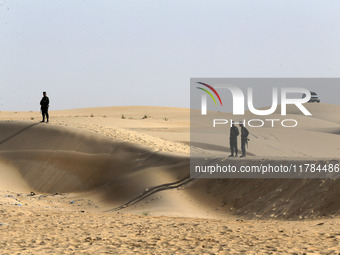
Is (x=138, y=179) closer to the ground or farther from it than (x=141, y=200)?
farther from it

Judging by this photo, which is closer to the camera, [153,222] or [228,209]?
[153,222]

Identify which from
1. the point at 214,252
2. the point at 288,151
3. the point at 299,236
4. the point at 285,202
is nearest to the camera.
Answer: the point at 214,252

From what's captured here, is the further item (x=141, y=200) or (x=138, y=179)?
(x=138, y=179)

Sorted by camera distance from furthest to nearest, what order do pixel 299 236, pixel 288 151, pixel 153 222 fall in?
1. pixel 288 151
2. pixel 153 222
3. pixel 299 236

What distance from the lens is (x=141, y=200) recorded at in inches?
653

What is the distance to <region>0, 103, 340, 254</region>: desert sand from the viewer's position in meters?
9.41

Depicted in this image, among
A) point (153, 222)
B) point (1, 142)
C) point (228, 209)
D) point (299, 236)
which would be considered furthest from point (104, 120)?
point (299, 236)

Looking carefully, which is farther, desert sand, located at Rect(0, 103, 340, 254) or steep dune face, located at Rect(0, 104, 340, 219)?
steep dune face, located at Rect(0, 104, 340, 219)

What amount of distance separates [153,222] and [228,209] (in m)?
4.16

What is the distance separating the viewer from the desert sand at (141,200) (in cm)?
941

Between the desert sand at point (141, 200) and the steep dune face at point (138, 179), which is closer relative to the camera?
the desert sand at point (141, 200)

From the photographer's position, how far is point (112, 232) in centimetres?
1048

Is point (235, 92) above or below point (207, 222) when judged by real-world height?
above

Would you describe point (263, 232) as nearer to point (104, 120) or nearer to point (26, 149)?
point (26, 149)
